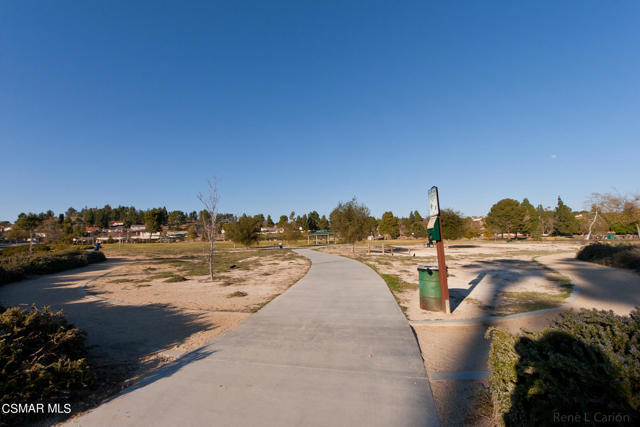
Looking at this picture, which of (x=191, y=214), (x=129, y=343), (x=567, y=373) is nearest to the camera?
(x=567, y=373)

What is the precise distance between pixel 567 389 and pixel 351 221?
88.6 ft

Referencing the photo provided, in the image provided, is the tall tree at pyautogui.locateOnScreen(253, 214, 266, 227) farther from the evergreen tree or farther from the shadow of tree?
the shadow of tree

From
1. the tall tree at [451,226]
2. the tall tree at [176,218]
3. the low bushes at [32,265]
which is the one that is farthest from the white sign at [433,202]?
the tall tree at [176,218]

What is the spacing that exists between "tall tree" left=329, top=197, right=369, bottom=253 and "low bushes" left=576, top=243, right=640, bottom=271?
58.5ft

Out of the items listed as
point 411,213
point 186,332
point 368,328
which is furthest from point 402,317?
point 411,213

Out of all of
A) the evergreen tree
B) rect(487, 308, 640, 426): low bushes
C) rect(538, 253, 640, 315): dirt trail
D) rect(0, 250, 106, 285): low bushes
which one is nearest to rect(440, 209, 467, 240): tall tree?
rect(538, 253, 640, 315): dirt trail

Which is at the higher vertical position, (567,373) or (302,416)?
(567,373)

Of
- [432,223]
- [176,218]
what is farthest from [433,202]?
[176,218]

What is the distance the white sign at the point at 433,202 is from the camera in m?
6.68

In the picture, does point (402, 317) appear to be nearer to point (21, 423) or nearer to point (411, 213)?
point (21, 423)

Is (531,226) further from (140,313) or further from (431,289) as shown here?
(140,313)

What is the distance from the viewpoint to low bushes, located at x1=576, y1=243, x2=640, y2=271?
13.8 metres

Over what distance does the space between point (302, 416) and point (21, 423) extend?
10.1ft

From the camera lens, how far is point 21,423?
275cm
